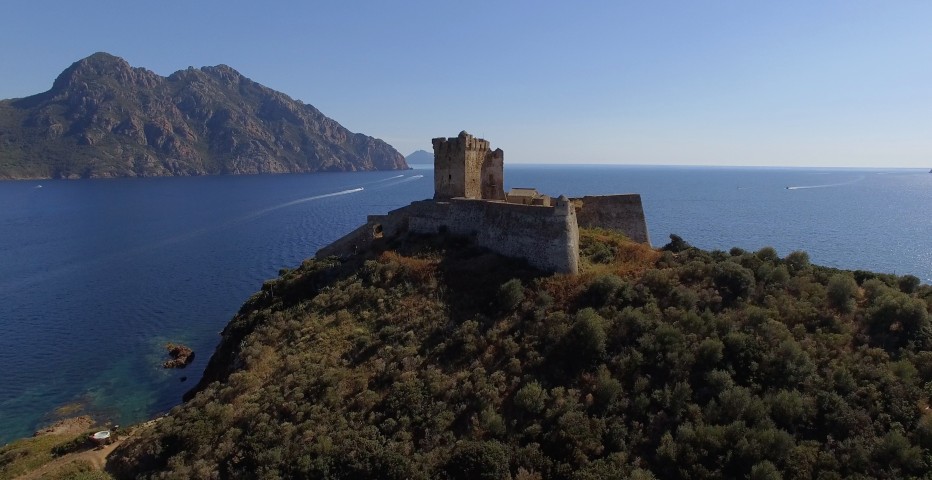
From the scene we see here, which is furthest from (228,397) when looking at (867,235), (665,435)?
(867,235)

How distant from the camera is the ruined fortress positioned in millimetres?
30250

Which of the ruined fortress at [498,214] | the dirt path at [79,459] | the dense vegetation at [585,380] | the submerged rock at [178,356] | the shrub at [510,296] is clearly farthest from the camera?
the submerged rock at [178,356]

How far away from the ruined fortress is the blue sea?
19949 millimetres

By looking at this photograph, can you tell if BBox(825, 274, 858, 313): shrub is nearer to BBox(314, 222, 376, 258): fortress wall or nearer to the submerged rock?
BBox(314, 222, 376, 258): fortress wall

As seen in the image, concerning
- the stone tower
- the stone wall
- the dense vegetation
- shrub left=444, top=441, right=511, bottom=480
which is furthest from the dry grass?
shrub left=444, top=441, right=511, bottom=480

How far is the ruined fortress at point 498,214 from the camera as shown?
99.2ft

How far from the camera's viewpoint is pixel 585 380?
23609mm

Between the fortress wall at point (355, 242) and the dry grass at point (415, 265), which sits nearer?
the dry grass at point (415, 265)

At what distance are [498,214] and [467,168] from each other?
5.99 m

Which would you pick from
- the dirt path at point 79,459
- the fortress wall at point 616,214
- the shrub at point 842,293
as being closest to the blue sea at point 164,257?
the dirt path at point 79,459

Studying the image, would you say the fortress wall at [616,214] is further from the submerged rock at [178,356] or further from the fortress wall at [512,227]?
the submerged rock at [178,356]

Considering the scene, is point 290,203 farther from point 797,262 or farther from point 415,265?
point 797,262

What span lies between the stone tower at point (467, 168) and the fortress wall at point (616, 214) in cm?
645

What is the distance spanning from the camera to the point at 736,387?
21.7 m
